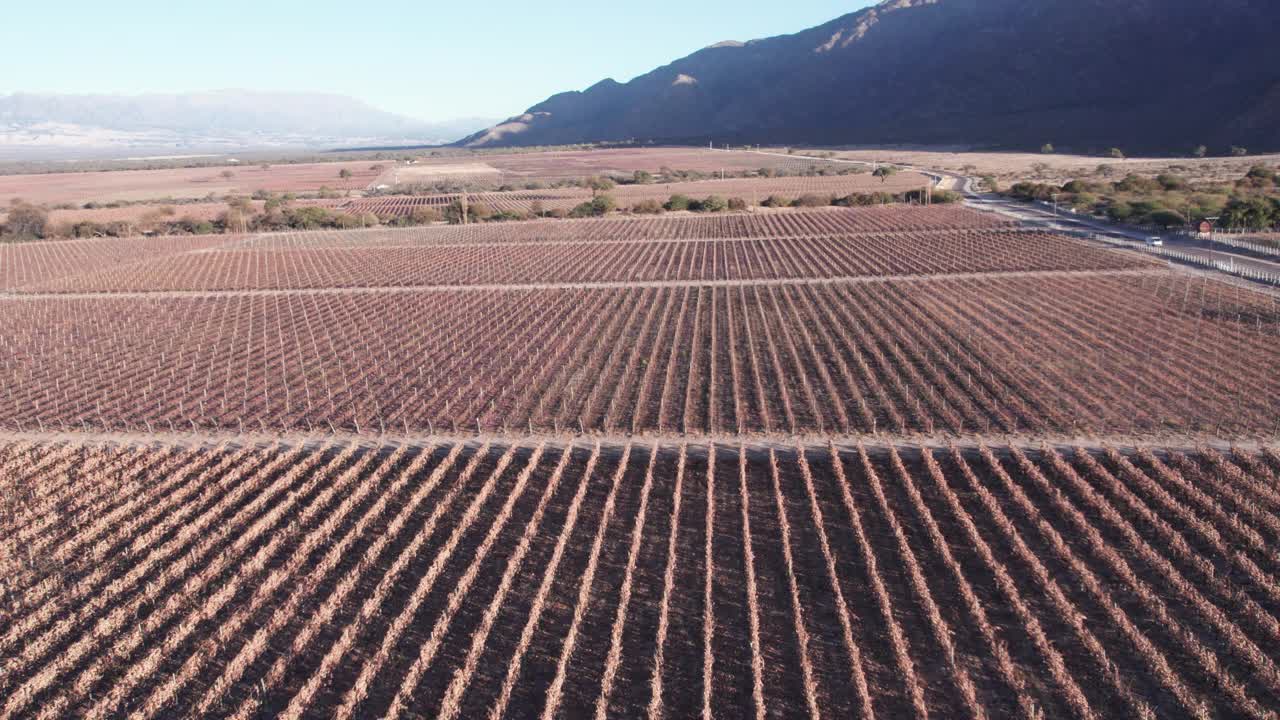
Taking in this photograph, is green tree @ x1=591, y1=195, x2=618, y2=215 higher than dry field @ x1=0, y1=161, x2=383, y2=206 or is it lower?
lower

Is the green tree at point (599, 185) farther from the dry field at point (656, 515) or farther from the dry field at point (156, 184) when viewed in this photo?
the dry field at point (656, 515)

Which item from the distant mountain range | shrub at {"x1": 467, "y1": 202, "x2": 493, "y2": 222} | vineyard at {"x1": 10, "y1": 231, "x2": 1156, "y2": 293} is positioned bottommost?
vineyard at {"x1": 10, "y1": 231, "x2": 1156, "y2": 293}

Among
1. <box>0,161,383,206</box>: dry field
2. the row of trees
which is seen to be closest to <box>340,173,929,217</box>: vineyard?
<box>0,161,383,206</box>: dry field

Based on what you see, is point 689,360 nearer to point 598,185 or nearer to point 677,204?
point 677,204

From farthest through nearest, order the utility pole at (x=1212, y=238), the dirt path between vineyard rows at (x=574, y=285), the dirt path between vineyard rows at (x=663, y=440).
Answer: the utility pole at (x=1212, y=238) < the dirt path between vineyard rows at (x=574, y=285) < the dirt path between vineyard rows at (x=663, y=440)

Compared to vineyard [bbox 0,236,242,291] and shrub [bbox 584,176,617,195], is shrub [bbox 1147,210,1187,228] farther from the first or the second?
vineyard [bbox 0,236,242,291]

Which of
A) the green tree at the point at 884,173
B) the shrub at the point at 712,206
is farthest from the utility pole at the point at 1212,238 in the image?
the green tree at the point at 884,173
